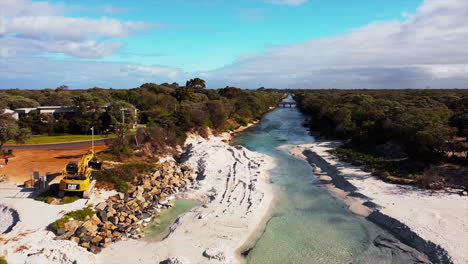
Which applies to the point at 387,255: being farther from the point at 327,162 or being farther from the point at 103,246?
the point at 327,162

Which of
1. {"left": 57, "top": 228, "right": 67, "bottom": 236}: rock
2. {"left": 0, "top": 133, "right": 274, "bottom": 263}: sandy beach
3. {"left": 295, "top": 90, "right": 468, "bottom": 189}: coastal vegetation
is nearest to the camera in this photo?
{"left": 0, "top": 133, "right": 274, "bottom": 263}: sandy beach

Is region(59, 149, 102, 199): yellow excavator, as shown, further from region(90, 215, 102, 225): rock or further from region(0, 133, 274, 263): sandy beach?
region(90, 215, 102, 225): rock

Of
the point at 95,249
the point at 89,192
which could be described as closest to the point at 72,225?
the point at 95,249

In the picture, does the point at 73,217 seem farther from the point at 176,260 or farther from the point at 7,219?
the point at 176,260

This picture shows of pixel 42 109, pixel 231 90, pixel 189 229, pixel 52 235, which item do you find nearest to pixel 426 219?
pixel 189 229

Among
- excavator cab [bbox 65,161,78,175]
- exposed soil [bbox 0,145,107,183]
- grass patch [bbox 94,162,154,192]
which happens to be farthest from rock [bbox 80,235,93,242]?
exposed soil [bbox 0,145,107,183]
